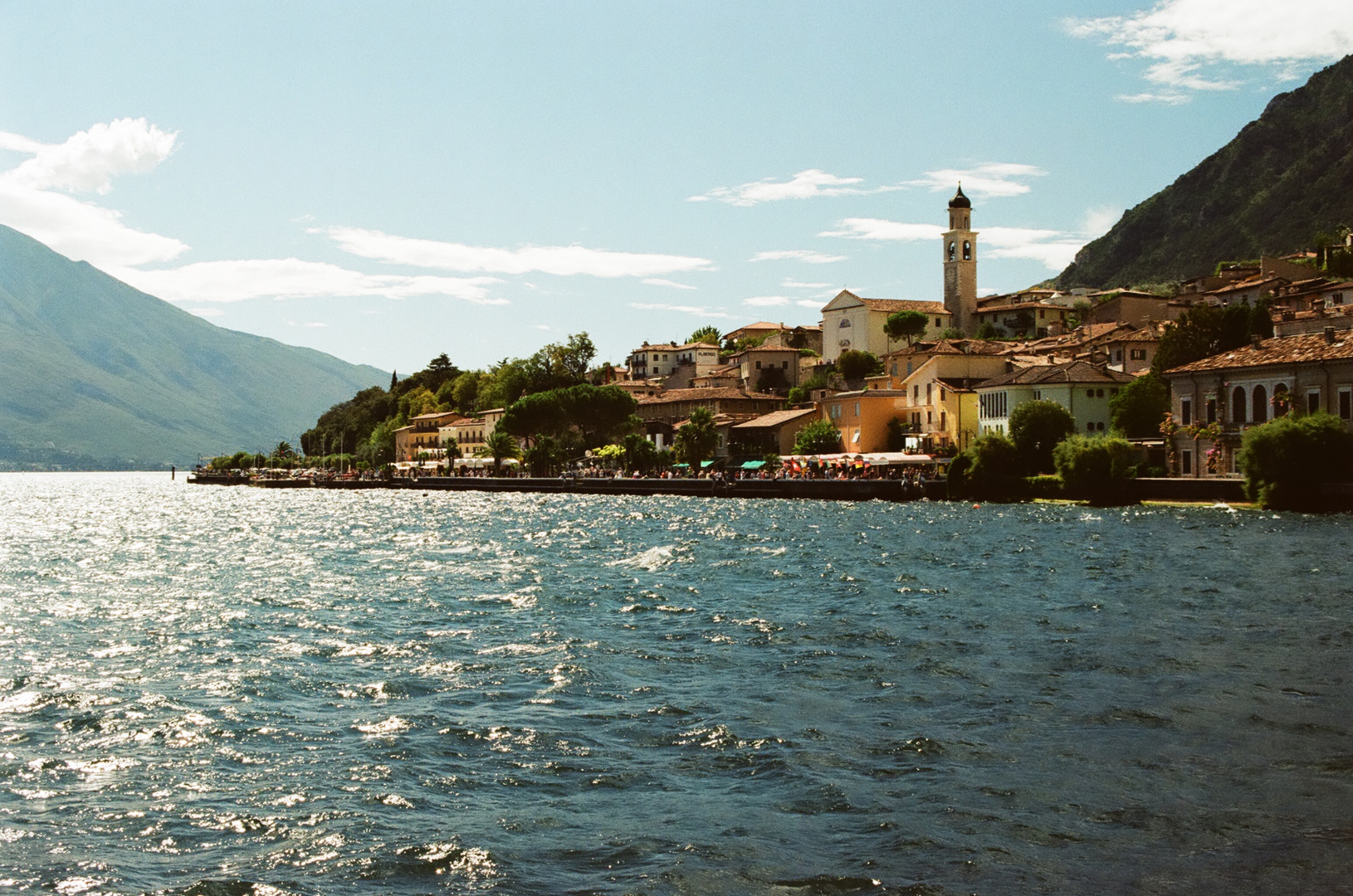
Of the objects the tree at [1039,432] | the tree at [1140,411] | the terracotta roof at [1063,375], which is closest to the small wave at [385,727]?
the tree at [1039,432]

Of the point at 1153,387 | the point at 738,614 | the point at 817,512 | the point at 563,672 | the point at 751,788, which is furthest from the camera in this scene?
the point at 1153,387

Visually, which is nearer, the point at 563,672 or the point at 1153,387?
the point at 563,672

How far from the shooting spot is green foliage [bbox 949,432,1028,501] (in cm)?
6700

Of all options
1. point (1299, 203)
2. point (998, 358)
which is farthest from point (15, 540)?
point (1299, 203)

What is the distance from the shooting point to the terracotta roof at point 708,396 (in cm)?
11869

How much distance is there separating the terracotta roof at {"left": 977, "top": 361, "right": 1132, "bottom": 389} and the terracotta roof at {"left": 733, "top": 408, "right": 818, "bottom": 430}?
25.4 meters

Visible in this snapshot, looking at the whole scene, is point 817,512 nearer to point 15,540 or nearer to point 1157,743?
point 15,540

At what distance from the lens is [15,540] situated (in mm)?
53438

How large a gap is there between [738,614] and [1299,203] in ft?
552

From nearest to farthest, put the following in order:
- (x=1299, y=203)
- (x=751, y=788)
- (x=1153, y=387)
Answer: (x=751, y=788), (x=1153, y=387), (x=1299, y=203)

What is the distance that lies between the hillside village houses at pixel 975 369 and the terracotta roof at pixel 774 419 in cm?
21

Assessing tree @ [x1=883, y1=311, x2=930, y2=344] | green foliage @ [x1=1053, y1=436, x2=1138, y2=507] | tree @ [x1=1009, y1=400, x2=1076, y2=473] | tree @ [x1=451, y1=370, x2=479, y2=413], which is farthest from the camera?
tree @ [x1=451, y1=370, x2=479, y2=413]

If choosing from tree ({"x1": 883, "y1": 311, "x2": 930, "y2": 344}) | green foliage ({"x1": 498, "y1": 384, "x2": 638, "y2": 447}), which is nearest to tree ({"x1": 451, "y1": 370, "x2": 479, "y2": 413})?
green foliage ({"x1": 498, "y1": 384, "x2": 638, "y2": 447})

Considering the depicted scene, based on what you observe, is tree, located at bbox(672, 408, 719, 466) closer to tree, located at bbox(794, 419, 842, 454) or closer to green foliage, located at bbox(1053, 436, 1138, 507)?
tree, located at bbox(794, 419, 842, 454)
